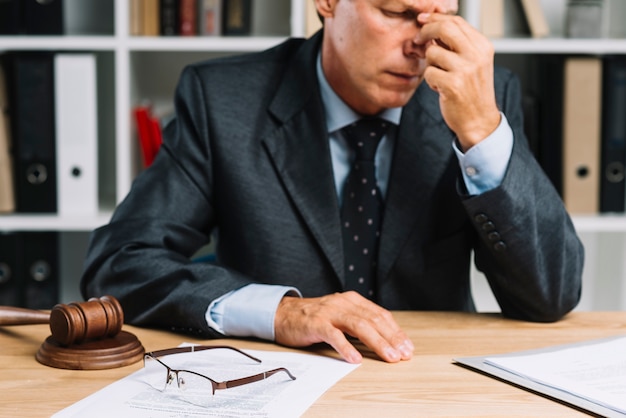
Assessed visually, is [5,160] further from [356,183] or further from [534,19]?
[534,19]

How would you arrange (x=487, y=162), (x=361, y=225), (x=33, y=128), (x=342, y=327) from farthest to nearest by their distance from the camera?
(x=33, y=128), (x=361, y=225), (x=487, y=162), (x=342, y=327)

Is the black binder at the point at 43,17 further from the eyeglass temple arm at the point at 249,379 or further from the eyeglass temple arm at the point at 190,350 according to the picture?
the eyeglass temple arm at the point at 249,379

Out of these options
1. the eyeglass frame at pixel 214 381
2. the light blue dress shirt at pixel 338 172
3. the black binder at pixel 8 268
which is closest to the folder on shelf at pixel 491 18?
the light blue dress shirt at pixel 338 172

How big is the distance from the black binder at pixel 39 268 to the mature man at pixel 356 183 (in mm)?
791

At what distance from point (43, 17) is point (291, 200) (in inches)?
40.2

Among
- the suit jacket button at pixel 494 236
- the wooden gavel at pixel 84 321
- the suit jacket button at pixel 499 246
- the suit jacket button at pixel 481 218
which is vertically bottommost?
the wooden gavel at pixel 84 321

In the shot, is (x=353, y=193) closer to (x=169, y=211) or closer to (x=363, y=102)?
(x=363, y=102)

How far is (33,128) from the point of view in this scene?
7.33ft

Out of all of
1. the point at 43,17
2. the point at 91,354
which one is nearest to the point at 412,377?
the point at 91,354

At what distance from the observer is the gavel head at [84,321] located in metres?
1.09

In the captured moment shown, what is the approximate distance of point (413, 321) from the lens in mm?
1340

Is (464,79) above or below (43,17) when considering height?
below

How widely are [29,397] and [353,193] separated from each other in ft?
2.51

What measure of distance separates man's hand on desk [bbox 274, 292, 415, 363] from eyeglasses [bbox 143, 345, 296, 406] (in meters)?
0.12
